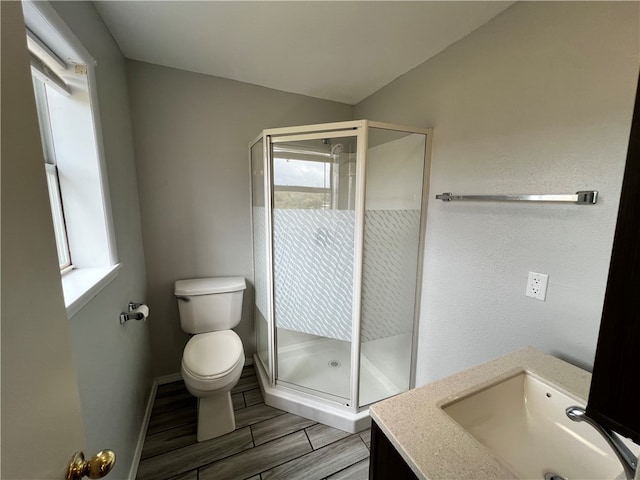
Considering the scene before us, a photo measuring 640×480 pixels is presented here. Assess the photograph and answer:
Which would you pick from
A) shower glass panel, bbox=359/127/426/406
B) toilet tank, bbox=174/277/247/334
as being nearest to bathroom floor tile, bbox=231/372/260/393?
toilet tank, bbox=174/277/247/334

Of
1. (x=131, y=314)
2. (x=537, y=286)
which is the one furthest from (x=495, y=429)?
(x=131, y=314)

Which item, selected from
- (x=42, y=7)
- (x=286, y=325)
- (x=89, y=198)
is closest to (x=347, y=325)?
(x=286, y=325)

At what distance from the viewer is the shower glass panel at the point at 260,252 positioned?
6.13 ft

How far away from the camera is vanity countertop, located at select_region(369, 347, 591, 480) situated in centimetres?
62

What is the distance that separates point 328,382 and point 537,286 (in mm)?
1499

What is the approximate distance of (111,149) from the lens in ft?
4.44

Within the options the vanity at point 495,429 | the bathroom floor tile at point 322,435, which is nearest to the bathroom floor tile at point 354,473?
the bathroom floor tile at point 322,435

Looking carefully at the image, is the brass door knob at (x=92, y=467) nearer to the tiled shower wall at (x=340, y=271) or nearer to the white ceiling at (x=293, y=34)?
the tiled shower wall at (x=340, y=271)

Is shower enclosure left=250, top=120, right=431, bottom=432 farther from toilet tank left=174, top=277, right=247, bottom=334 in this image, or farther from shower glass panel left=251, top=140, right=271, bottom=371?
toilet tank left=174, top=277, right=247, bottom=334

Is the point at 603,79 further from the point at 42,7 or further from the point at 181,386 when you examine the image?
the point at 181,386

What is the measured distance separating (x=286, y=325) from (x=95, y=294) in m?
1.15

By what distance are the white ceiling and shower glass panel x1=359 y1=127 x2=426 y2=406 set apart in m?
0.51

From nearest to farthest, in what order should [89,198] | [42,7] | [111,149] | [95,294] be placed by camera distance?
[42,7]
[95,294]
[89,198]
[111,149]

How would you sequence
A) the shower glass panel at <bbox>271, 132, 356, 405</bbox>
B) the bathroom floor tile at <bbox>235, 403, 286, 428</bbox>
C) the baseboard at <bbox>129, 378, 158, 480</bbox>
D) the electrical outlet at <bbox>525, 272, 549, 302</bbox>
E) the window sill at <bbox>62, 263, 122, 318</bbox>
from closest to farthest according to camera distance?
the window sill at <bbox>62, 263, 122, 318</bbox>, the electrical outlet at <bbox>525, 272, 549, 302</bbox>, the baseboard at <bbox>129, 378, 158, 480</bbox>, the shower glass panel at <bbox>271, 132, 356, 405</bbox>, the bathroom floor tile at <bbox>235, 403, 286, 428</bbox>
